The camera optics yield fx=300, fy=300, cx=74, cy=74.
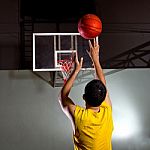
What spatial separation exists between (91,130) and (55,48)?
4.28 meters

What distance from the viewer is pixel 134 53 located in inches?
307

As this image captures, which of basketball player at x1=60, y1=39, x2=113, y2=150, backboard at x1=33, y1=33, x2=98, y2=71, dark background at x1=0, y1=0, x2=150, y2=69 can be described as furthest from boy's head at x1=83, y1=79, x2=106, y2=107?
dark background at x1=0, y1=0, x2=150, y2=69

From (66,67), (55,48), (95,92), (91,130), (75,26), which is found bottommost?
(91,130)

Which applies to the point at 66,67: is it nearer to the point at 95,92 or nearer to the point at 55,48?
the point at 55,48

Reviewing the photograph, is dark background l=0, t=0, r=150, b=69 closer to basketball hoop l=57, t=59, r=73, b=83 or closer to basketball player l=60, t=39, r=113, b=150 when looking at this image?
basketball hoop l=57, t=59, r=73, b=83

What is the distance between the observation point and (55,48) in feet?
19.5

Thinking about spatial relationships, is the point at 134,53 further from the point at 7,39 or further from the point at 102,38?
the point at 7,39

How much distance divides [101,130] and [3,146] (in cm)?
456

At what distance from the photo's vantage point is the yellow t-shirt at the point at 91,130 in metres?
1.75

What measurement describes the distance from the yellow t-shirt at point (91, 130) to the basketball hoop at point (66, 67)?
11.5 feet

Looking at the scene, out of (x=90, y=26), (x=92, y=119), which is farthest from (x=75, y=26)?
(x=92, y=119)

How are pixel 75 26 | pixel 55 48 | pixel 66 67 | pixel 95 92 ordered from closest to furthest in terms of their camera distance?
pixel 95 92 < pixel 66 67 < pixel 55 48 < pixel 75 26

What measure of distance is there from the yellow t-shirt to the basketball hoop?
11.5 ft

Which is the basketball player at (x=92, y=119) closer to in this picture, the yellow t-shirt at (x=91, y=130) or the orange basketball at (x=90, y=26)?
the yellow t-shirt at (x=91, y=130)
